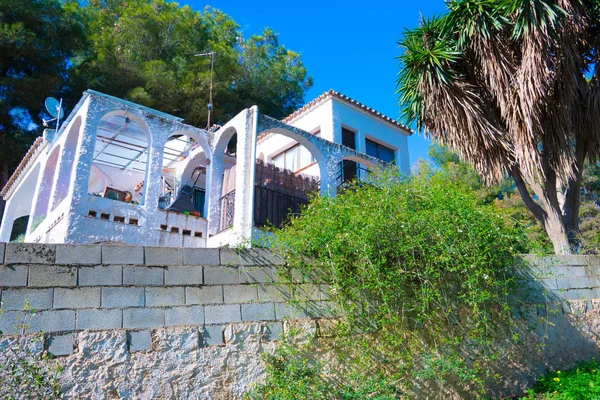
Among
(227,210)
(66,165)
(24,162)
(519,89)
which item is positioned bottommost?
(227,210)

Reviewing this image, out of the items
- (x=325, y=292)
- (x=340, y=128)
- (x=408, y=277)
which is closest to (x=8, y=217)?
(x=340, y=128)

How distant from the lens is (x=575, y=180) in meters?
8.54

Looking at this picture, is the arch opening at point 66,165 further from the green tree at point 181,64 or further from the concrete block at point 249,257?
the green tree at point 181,64

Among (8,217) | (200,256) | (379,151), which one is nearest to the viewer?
(200,256)

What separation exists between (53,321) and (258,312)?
6.60 feet

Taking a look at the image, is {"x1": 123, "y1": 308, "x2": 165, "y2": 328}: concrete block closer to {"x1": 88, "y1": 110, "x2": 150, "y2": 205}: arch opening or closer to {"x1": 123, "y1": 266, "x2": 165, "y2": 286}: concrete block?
{"x1": 123, "y1": 266, "x2": 165, "y2": 286}: concrete block

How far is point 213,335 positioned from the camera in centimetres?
487

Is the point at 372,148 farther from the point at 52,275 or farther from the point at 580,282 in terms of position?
the point at 52,275

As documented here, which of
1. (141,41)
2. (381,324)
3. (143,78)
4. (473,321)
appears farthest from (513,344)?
(141,41)

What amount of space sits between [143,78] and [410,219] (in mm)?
15144

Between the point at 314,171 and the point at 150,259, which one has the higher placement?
the point at 314,171

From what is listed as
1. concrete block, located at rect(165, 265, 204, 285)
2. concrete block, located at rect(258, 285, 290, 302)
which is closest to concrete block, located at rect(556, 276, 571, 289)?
concrete block, located at rect(258, 285, 290, 302)

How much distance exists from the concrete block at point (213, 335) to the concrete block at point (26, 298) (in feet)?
4.82

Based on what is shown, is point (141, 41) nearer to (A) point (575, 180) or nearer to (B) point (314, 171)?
(B) point (314, 171)
